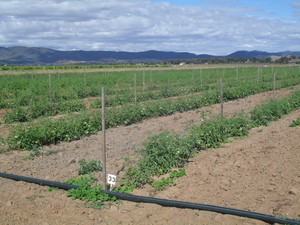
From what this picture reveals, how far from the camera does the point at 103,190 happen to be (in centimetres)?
530

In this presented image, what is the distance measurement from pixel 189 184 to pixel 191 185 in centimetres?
5

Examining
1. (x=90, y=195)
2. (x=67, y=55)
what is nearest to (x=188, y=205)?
(x=90, y=195)

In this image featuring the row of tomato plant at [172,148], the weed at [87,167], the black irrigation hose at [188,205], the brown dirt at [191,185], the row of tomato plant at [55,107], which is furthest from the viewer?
the row of tomato plant at [55,107]

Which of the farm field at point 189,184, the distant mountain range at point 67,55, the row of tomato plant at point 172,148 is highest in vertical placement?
the distant mountain range at point 67,55

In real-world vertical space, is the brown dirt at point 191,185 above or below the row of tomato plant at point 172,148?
below

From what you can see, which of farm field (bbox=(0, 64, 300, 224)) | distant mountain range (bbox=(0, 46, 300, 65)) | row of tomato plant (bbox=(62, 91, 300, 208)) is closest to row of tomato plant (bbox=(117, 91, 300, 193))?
row of tomato plant (bbox=(62, 91, 300, 208))

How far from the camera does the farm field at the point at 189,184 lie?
4676 mm

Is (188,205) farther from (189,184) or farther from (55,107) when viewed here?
(55,107)

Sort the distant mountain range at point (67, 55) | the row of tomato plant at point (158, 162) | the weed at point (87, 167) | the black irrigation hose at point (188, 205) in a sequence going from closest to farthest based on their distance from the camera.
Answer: the black irrigation hose at point (188, 205)
the row of tomato plant at point (158, 162)
the weed at point (87, 167)
the distant mountain range at point (67, 55)

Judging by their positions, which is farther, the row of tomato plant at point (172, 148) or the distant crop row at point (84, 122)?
the distant crop row at point (84, 122)

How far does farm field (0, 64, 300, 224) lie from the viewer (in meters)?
4.68

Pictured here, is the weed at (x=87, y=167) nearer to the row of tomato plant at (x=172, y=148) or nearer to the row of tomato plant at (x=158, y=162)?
the row of tomato plant at (x=158, y=162)

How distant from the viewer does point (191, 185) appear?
18.8 ft

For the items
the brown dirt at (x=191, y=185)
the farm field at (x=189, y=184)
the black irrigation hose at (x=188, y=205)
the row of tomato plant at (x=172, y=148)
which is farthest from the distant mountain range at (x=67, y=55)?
the black irrigation hose at (x=188, y=205)
